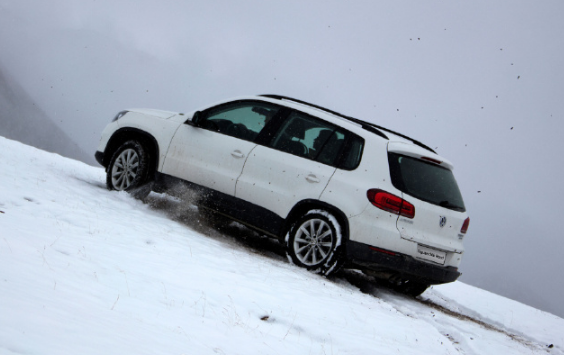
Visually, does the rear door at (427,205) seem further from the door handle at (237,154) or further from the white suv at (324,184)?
the door handle at (237,154)

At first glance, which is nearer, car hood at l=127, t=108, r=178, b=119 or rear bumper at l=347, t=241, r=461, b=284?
rear bumper at l=347, t=241, r=461, b=284

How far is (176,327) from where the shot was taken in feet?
10.9

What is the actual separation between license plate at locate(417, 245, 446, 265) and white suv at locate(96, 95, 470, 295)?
0.01 meters

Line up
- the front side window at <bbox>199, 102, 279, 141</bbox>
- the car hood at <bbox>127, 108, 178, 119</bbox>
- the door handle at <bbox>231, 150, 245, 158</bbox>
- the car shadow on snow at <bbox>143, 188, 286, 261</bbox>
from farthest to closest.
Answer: the car hood at <bbox>127, 108, 178, 119</bbox>
the car shadow on snow at <bbox>143, 188, 286, 261</bbox>
the front side window at <bbox>199, 102, 279, 141</bbox>
the door handle at <bbox>231, 150, 245, 158</bbox>

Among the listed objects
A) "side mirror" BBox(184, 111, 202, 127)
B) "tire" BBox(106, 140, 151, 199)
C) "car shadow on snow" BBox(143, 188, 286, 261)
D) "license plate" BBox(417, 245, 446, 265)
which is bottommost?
"car shadow on snow" BBox(143, 188, 286, 261)

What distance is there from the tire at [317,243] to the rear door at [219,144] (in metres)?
1.03

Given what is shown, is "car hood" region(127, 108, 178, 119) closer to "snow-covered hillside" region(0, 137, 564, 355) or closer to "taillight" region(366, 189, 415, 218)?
"snow-covered hillside" region(0, 137, 564, 355)

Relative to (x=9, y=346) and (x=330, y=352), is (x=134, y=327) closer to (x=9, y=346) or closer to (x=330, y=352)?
(x=9, y=346)

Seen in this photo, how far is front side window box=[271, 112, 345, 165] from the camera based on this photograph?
19.7ft

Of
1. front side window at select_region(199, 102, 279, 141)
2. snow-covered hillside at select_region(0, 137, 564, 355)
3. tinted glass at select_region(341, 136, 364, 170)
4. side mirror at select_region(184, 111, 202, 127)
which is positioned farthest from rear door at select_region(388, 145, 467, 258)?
side mirror at select_region(184, 111, 202, 127)

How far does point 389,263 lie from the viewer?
556 centimetres

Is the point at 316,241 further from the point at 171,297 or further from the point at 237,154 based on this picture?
the point at 171,297

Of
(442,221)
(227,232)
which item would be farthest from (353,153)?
(227,232)

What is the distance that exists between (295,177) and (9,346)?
13.0 ft
